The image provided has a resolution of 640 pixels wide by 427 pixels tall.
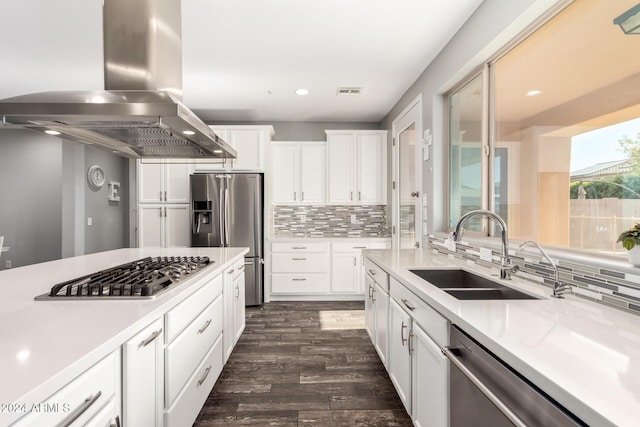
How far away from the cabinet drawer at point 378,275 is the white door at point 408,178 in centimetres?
77

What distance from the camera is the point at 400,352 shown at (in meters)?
1.85

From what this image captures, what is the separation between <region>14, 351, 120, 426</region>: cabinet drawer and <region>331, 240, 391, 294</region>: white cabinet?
3.51 meters

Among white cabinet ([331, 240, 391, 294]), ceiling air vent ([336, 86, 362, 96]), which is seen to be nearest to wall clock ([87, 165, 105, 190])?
white cabinet ([331, 240, 391, 294])

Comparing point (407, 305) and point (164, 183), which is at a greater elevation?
point (164, 183)

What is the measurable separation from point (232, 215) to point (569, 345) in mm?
3690

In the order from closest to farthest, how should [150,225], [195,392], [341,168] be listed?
[195,392], [150,225], [341,168]

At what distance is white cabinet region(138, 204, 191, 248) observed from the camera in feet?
14.0

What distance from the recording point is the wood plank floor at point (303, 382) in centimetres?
191

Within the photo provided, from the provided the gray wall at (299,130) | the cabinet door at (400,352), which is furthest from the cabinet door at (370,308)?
the gray wall at (299,130)

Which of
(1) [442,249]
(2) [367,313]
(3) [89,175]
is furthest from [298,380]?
(3) [89,175]

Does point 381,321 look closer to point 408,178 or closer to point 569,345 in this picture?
point 569,345

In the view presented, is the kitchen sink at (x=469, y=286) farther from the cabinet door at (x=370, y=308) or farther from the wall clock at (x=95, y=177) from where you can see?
the wall clock at (x=95, y=177)

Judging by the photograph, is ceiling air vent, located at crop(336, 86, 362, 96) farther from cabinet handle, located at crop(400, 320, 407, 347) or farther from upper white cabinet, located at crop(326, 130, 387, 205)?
cabinet handle, located at crop(400, 320, 407, 347)

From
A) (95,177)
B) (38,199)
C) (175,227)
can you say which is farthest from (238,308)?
(38,199)
